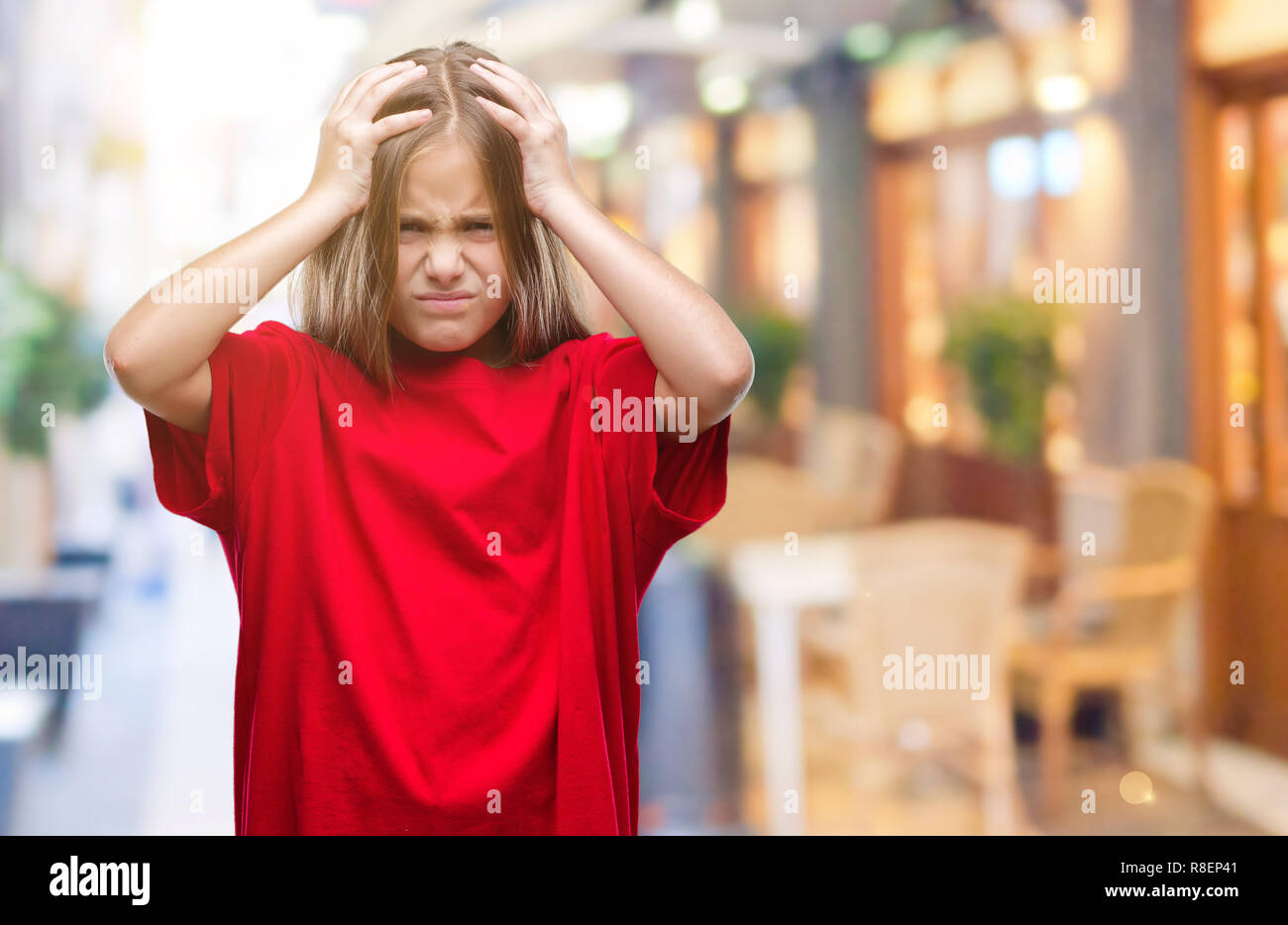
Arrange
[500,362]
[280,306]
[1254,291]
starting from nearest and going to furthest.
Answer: [500,362] → [280,306] → [1254,291]

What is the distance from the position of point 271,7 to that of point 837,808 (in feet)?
8.16

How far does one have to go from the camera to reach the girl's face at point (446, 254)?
966mm

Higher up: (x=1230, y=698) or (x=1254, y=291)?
(x=1254, y=291)

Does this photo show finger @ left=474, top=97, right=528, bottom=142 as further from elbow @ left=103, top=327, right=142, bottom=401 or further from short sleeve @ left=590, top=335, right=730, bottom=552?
elbow @ left=103, top=327, right=142, bottom=401

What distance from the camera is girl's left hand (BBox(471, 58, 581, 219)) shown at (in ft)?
3.12

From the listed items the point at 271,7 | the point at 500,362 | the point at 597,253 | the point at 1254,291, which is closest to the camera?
the point at 597,253

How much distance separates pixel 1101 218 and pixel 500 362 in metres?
3.43

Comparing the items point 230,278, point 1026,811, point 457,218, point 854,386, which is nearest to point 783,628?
point 1026,811

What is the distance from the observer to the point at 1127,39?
3.88 m

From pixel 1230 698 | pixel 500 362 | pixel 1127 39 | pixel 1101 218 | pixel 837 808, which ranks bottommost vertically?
pixel 837 808

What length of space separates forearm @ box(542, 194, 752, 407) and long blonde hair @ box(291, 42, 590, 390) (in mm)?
61

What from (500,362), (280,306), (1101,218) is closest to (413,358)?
(500,362)
